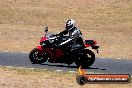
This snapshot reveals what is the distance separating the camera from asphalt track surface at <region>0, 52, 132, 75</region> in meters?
18.5

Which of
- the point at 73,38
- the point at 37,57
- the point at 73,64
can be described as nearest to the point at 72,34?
the point at 73,38

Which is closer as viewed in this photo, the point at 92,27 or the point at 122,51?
the point at 122,51

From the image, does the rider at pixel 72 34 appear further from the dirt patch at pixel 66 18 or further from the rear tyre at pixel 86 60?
the dirt patch at pixel 66 18

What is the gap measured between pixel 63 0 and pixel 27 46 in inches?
631

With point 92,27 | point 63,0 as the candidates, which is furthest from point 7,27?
point 63,0

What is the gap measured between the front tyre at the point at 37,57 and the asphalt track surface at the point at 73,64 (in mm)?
195

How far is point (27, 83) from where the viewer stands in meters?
14.8

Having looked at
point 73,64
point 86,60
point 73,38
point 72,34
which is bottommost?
point 73,64

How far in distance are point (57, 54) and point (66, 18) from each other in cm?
1813

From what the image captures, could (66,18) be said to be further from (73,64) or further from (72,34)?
(72,34)

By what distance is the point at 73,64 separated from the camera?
773 inches

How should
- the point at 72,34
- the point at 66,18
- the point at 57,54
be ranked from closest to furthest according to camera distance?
the point at 72,34
the point at 57,54
the point at 66,18

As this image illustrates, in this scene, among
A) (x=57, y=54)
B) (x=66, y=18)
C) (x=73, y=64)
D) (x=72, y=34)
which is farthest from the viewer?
(x=66, y=18)

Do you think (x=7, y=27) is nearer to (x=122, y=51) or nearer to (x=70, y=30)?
(x=122, y=51)
